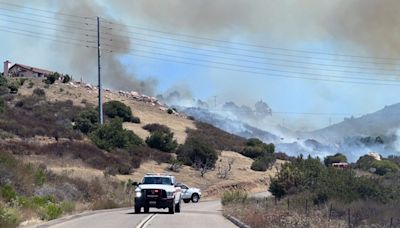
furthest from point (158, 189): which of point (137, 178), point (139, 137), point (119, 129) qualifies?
point (139, 137)

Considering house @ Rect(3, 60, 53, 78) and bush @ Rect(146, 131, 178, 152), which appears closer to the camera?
bush @ Rect(146, 131, 178, 152)

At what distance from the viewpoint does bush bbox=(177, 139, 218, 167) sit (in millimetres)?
74750

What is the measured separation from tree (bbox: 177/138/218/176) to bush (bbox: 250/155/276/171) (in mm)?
8041

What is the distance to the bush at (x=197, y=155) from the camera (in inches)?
2943

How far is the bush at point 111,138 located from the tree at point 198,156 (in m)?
5.63

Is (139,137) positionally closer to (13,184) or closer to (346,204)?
(13,184)

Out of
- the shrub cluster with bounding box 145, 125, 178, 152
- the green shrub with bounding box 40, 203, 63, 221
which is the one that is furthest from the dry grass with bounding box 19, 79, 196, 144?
the green shrub with bounding box 40, 203, 63, 221

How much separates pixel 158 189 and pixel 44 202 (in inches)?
217

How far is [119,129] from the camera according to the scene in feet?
251

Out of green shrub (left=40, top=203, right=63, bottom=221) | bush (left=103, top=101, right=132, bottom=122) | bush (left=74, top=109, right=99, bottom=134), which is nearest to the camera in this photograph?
green shrub (left=40, top=203, right=63, bottom=221)

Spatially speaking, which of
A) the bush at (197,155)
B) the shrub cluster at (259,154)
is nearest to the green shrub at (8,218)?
the bush at (197,155)

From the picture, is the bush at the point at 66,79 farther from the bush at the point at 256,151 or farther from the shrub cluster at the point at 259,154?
the bush at the point at 256,151

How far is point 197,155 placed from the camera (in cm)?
7494

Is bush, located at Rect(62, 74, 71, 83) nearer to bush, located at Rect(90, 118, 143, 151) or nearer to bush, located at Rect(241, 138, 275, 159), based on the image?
bush, located at Rect(241, 138, 275, 159)
